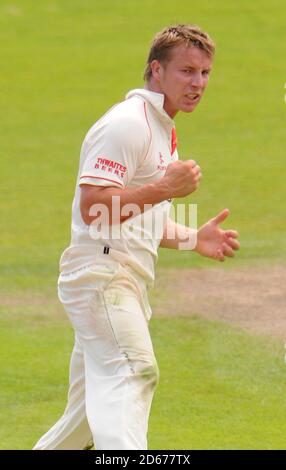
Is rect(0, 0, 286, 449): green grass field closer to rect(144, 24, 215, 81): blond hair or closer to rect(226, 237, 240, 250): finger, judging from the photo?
rect(226, 237, 240, 250): finger

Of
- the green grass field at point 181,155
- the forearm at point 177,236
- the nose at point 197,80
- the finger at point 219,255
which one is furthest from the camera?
the green grass field at point 181,155

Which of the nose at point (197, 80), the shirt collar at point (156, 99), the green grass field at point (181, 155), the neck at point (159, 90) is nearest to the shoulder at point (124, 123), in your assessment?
the shirt collar at point (156, 99)

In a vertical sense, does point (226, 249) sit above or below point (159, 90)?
below

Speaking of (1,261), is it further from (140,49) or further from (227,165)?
(140,49)

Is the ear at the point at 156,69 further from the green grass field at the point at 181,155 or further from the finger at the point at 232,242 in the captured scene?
the green grass field at the point at 181,155

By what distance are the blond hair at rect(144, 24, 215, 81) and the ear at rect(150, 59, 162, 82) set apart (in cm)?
2

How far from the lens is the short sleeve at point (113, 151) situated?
7.07m

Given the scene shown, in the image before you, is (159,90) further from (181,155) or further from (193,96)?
(181,155)

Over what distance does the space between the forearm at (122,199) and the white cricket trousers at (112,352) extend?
30 cm

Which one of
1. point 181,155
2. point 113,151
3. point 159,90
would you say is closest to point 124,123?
point 113,151

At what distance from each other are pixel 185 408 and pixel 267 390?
0.71 m

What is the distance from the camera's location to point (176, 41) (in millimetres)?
7441

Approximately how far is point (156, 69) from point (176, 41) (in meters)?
0.18
